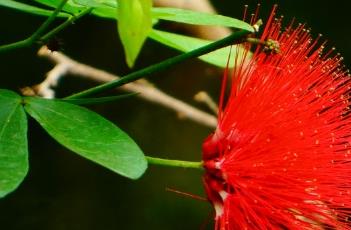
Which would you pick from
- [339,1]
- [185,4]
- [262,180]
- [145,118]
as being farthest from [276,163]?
[339,1]

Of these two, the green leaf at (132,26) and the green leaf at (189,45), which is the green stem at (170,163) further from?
the green leaf at (132,26)

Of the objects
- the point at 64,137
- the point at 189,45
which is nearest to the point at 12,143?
the point at 64,137

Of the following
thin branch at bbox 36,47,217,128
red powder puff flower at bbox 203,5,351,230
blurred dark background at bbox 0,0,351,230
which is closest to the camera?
red powder puff flower at bbox 203,5,351,230

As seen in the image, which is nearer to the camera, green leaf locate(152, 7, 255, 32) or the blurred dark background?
green leaf locate(152, 7, 255, 32)

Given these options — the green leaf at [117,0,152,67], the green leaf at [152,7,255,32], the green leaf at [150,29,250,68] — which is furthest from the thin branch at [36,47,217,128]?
the green leaf at [117,0,152,67]


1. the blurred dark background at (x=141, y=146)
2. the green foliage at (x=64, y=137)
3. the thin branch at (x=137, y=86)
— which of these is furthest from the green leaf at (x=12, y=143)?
the blurred dark background at (x=141, y=146)

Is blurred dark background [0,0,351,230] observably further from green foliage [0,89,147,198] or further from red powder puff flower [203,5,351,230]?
green foliage [0,89,147,198]
